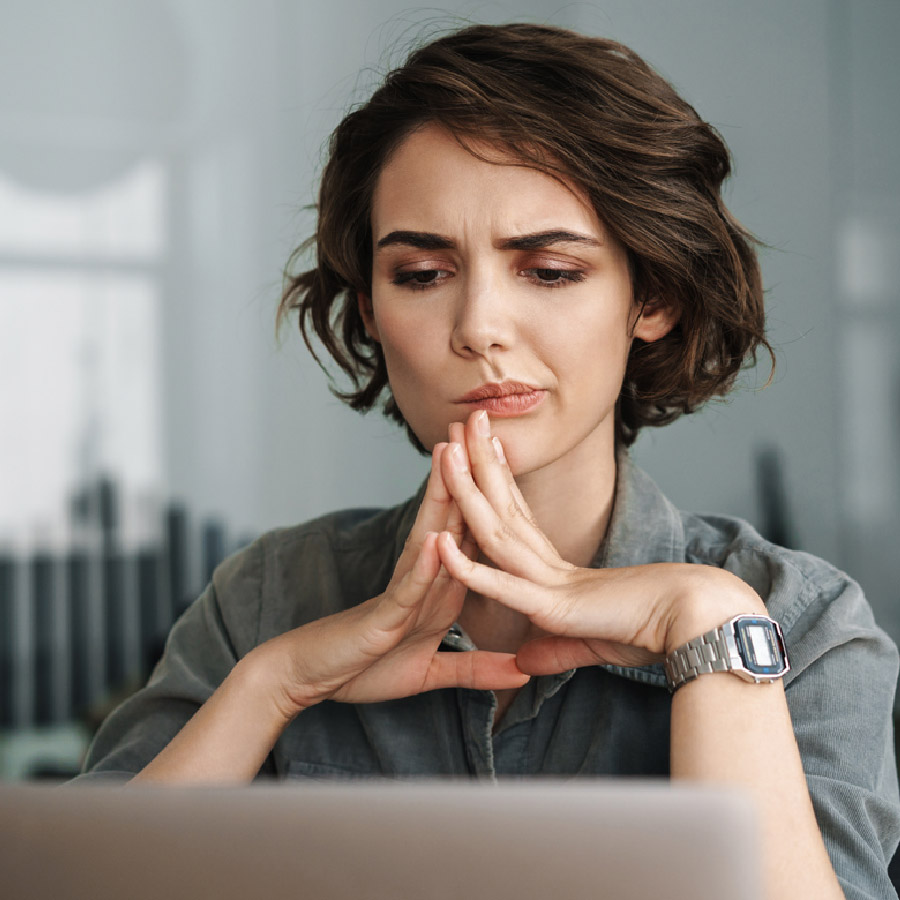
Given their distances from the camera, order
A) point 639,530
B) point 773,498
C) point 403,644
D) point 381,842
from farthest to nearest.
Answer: point 773,498 < point 639,530 < point 403,644 < point 381,842

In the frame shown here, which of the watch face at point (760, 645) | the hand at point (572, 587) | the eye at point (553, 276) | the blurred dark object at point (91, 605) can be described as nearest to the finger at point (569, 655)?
the hand at point (572, 587)

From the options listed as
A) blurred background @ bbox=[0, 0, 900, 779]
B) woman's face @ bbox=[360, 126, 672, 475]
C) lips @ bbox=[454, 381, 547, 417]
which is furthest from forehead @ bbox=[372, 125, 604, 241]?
blurred background @ bbox=[0, 0, 900, 779]

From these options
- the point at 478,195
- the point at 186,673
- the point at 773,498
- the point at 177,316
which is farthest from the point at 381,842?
the point at 177,316

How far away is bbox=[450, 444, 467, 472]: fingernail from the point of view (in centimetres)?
106

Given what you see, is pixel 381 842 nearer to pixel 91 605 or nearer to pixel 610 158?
pixel 610 158

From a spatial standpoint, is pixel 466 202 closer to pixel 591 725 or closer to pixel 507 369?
pixel 507 369

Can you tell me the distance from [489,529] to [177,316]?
323 cm

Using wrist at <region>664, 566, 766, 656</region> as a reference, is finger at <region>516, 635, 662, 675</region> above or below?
below

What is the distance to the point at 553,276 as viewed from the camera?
114cm

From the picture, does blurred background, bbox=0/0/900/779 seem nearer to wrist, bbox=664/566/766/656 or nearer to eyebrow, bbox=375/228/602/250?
eyebrow, bbox=375/228/602/250

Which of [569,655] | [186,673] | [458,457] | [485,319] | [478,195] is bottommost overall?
[186,673]

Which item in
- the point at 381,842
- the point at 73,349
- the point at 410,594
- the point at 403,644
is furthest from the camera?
the point at 73,349

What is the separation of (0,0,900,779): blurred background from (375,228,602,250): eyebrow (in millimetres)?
2676

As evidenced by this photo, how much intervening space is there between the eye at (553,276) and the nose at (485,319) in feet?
0.14
